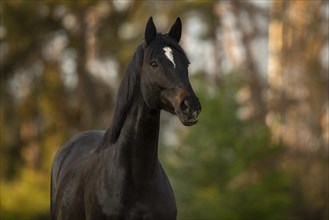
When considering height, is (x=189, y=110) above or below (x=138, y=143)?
above

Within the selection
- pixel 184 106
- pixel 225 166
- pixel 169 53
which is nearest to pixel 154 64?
pixel 169 53

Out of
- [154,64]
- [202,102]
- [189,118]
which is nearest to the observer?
[189,118]

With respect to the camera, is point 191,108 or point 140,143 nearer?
point 191,108

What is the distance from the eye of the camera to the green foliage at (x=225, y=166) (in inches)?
942

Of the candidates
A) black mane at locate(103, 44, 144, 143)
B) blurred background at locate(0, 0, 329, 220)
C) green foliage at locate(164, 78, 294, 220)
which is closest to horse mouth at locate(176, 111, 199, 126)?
black mane at locate(103, 44, 144, 143)

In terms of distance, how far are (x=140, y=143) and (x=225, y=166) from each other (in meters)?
18.5

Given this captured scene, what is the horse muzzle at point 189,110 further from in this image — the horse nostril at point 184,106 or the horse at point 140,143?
the horse at point 140,143

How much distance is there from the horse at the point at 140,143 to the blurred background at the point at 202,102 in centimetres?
1664

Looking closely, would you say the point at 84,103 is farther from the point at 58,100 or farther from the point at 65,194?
the point at 65,194

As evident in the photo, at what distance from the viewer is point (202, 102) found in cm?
2445

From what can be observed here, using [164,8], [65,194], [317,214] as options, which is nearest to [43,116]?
[164,8]

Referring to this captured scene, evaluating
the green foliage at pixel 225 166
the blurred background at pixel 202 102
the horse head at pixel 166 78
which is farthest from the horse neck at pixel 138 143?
the green foliage at pixel 225 166

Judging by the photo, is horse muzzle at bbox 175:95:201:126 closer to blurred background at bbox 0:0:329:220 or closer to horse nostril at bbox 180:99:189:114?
horse nostril at bbox 180:99:189:114

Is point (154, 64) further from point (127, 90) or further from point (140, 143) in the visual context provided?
point (140, 143)
